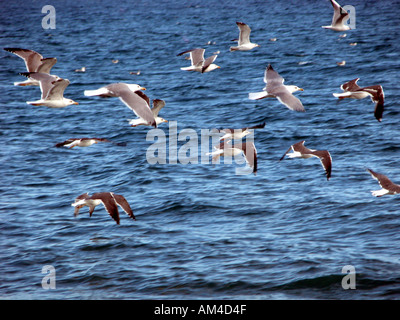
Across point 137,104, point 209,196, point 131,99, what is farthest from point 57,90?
point 209,196

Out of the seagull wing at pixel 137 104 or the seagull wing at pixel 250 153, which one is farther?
the seagull wing at pixel 250 153

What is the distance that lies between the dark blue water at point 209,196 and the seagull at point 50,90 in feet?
11.9

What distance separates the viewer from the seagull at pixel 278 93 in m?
13.6

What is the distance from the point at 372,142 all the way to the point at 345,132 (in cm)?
164

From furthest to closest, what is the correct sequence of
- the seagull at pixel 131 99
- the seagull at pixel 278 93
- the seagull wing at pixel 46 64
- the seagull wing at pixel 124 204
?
the seagull wing at pixel 46 64 → the seagull wing at pixel 124 204 → the seagull at pixel 278 93 → the seagull at pixel 131 99

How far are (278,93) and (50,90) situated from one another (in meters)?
5.26

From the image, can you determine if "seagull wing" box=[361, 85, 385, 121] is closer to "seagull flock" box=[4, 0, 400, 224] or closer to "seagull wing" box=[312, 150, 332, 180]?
"seagull flock" box=[4, 0, 400, 224]

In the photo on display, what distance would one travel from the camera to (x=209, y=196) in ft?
60.5

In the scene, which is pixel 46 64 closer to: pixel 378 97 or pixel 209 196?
pixel 209 196

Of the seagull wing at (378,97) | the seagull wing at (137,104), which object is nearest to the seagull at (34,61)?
the seagull wing at (137,104)

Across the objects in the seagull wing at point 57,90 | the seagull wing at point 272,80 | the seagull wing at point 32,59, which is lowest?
the seagull wing at point 57,90

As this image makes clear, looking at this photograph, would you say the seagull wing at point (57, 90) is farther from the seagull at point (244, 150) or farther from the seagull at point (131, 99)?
the seagull at point (244, 150)

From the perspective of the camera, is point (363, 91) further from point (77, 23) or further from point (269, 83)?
point (77, 23)

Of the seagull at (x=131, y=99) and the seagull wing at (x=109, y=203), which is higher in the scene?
the seagull at (x=131, y=99)
